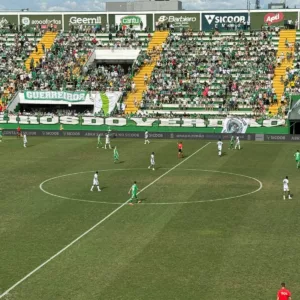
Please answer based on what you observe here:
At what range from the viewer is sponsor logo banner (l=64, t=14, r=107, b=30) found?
103438mm

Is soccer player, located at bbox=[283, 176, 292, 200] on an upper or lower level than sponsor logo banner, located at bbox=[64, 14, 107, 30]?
lower

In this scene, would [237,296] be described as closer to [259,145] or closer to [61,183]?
[61,183]

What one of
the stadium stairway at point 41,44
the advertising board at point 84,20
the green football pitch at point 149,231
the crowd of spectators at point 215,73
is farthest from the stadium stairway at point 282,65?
the stadium stairway at point 41,44

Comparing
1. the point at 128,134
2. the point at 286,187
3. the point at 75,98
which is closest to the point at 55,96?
the point at 75,98

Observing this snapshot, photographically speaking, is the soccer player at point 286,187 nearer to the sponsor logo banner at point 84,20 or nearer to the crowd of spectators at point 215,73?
the crowd of spectators at point 215,73

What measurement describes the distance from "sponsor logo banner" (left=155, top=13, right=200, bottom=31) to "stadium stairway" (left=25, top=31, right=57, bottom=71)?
699 inches

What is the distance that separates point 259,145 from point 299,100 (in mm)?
10172

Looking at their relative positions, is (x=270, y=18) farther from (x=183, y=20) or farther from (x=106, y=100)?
(x=106, y=100)

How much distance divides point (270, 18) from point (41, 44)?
36413 mm

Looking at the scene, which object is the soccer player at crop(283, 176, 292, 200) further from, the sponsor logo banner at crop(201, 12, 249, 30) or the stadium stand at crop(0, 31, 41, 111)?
the sponsor logo banner at crop(201, 12, 249, 30)

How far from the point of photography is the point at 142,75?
8850 centimetres

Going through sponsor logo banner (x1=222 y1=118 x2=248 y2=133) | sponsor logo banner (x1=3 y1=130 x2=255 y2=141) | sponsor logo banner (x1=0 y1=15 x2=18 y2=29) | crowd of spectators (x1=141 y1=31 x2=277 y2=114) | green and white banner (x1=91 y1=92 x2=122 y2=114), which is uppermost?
sponsor logo banner (x1=0 y1=15 x2=18 y2=29)

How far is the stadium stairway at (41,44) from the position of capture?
310 feet

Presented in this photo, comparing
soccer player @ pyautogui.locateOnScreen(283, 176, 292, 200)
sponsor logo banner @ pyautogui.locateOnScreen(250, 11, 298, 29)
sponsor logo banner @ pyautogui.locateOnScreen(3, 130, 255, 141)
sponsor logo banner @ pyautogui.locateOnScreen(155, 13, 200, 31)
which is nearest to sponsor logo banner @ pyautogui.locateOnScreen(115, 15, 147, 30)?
sponsor logo banner @ pyautogui.locateOnScreen(155, 13, 200, 31)
